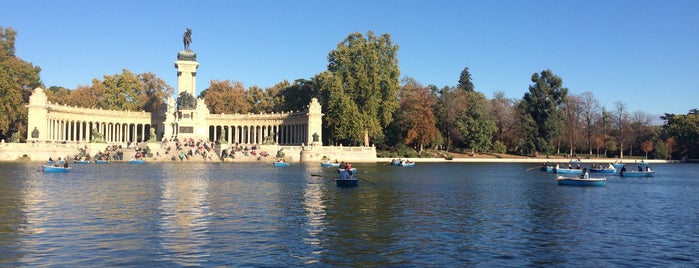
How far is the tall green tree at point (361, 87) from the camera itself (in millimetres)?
89188

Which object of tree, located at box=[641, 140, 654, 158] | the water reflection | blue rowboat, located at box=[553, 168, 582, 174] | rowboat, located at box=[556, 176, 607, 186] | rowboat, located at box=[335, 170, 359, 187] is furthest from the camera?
tree, located at box=[641, 140, 654, 158]

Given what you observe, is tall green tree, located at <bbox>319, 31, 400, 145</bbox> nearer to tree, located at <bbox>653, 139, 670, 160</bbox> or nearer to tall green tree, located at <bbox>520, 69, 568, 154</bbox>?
tall green tree, located at <bbox>520, 69, 568, 154</bbox>

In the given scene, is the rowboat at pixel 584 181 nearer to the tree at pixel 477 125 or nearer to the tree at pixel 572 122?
the tree at pixel 477 125

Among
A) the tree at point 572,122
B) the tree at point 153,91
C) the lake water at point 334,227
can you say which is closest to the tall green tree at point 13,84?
the tree at point 153,91

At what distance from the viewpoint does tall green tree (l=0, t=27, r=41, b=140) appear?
83.4 m

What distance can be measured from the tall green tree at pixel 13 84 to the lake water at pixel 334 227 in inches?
2174

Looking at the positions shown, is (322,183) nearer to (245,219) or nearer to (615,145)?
(245,219)

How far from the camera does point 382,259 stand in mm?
16375

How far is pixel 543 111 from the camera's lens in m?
108

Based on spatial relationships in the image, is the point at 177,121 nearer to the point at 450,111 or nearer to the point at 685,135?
the point at 450,111

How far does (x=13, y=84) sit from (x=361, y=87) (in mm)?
49102

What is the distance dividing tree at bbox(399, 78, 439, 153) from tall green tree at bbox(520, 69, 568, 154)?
762 inches

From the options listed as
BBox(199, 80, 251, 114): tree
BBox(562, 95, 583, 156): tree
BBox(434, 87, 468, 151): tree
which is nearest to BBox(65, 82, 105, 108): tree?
BBox(199, 80, 251, 114): tree

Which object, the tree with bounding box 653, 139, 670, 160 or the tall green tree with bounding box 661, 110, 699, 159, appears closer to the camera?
the tree with bounding box 653, 139, 670, 160
